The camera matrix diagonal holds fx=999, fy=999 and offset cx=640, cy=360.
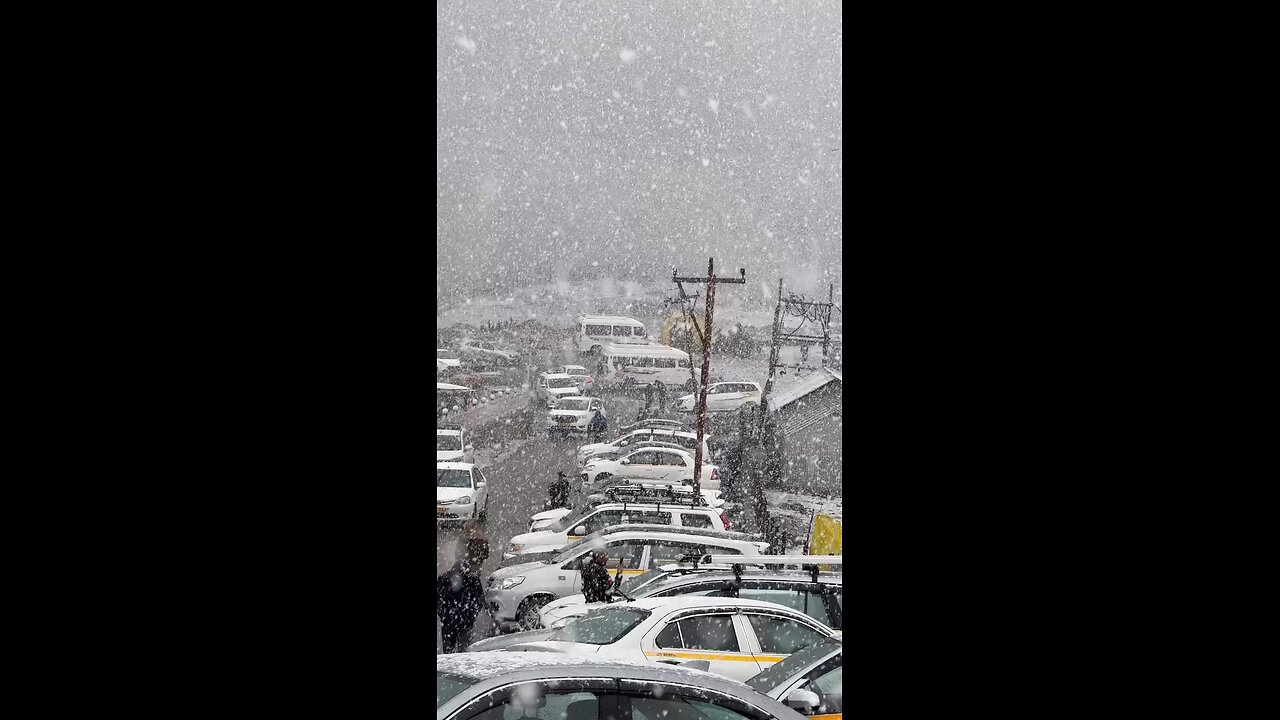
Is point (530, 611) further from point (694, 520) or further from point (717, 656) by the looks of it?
point (694, 520)

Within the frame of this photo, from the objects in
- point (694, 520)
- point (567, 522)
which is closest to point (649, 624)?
point (567, 522)

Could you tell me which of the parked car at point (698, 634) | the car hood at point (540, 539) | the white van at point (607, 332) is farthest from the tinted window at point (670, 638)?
the white van at point (607, 332)

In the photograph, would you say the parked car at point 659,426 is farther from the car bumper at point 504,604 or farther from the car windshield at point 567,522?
the car bumper at point 504,604

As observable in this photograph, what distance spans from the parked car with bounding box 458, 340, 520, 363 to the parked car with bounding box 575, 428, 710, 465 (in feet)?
47.8

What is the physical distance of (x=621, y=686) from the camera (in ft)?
9.45

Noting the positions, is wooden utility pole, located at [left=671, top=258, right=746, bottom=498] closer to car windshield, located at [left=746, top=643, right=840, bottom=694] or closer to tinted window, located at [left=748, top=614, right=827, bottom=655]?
tinted window, located at [left=748, top=614, right=827, bottom=655]

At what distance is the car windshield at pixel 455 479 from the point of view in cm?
1178

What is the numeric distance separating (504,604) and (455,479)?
5952mm

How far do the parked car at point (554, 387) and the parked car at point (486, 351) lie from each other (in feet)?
7.97

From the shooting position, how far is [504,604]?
6305 mm

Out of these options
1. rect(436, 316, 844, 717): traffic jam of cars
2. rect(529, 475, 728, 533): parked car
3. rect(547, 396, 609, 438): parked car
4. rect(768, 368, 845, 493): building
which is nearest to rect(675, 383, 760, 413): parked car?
rect(768, 368, 845, 493): building
